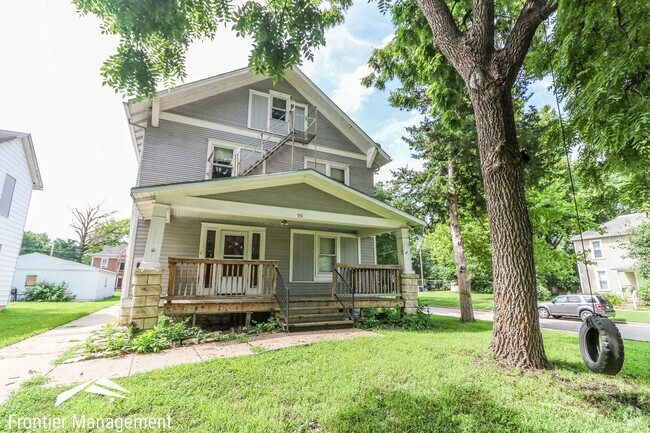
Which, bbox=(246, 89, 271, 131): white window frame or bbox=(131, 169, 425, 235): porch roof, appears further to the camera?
bbox=(246, 89, 271, 131): white window frame

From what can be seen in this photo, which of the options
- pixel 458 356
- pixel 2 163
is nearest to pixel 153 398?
pixel 458 356

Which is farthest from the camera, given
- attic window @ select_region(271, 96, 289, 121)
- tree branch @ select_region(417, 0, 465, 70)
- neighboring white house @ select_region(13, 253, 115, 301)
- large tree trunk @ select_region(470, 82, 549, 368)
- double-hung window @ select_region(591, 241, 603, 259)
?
double-hung window @ select_region(591, 241, 603, 259)

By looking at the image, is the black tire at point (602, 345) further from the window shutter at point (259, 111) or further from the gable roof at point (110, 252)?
the gable roof at point (110, 252)

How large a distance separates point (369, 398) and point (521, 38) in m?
5.80

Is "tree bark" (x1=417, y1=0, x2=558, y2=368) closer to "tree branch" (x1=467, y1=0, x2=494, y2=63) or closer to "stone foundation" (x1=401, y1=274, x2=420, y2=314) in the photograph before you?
"tree branch" (x1=467, y1=0, x2=494, y2=63)

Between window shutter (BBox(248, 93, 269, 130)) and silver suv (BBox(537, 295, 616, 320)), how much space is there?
17135 millimetres

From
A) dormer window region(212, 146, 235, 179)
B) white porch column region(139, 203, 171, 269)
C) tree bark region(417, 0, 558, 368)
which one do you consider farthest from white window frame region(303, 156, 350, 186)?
tree bark region(417, 0, 558, 368)

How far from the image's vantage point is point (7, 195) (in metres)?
12.6

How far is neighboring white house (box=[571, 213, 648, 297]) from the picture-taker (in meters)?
21.9

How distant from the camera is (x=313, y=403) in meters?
3.19

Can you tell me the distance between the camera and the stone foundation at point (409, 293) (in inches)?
360

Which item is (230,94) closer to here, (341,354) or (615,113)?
(341,354)

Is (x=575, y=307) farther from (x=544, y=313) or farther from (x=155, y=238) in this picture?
(x=155, y=238)

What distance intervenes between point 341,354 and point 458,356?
6.52 ft
